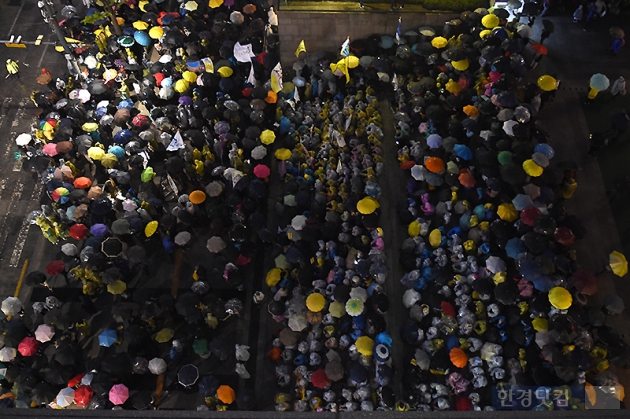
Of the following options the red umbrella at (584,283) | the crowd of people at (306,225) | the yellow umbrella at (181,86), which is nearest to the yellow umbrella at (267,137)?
the crowd of people at (306,225)

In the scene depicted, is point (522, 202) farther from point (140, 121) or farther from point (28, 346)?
point (28, 346)

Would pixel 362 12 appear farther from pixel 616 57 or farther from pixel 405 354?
pixel 405 354

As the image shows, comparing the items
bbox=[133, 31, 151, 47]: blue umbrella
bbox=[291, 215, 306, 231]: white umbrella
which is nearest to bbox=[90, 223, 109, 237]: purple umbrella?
bbox=[291, 215, 306, 231]: white umbrella

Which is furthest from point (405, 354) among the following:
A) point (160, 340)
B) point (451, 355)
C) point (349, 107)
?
point (349, 107)

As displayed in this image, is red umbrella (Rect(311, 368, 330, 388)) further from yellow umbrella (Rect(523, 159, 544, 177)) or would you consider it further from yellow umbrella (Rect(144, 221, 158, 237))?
yellow umbrella (Rect(523, 159, 544, 177))

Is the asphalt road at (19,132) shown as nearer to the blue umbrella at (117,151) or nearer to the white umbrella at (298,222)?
the blue umbrella at (117,151)

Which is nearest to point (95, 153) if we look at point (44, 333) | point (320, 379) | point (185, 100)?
point (185, 100)
